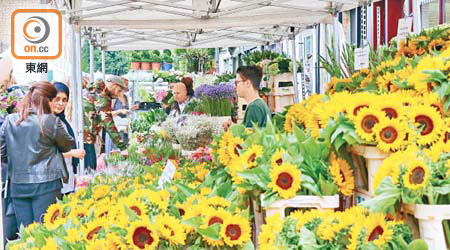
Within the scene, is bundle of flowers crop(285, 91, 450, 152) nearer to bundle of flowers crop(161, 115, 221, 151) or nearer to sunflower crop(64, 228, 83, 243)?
sunflower crop(64, 228, 83, 243)

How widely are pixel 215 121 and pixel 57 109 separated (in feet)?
4.49

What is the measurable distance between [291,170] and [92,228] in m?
0.65

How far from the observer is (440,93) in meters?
1.52

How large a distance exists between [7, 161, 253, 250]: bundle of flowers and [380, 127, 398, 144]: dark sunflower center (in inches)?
16.7

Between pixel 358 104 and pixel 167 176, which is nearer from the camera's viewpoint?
pixel 358 104

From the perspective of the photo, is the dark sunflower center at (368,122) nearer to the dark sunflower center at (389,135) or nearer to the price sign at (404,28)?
the dark sunflower center at (389,135)

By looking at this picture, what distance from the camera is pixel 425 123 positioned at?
148 centimetres

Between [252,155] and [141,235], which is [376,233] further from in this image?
[141,235]

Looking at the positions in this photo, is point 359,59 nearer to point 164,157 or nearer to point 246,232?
point 164,157

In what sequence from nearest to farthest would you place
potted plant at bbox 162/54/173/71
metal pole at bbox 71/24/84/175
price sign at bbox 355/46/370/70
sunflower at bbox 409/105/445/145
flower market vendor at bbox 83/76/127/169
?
sunflower at bbox 409/105/445/145 → price sign at bbox 355/46/370/70 → metal pole at bbox 71/24/84/175 → flower market vendor at bbox 83/76/127/169 → potted plant at bbox 162/54/173/71

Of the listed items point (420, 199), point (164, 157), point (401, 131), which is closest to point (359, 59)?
point (164, 157)

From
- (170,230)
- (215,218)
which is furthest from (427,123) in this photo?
(170,230)

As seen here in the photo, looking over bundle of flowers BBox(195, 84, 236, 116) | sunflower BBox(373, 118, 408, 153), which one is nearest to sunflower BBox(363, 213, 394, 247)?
sunflower BBox(373, 118, 408, 153)

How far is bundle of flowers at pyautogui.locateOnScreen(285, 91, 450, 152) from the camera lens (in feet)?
4.79
